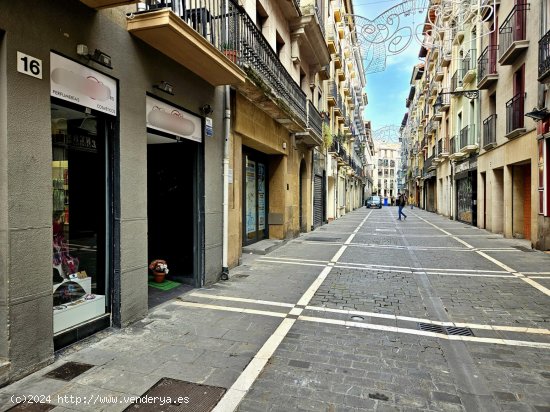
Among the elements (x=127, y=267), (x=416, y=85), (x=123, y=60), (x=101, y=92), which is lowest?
(x=127, y=267)

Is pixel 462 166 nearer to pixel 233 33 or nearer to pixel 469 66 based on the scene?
pixel 469 66

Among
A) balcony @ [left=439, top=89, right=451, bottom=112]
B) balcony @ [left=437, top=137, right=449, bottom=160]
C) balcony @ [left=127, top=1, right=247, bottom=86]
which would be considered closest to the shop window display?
balcony @ [left=127, top=1, right=247, bottom=86]

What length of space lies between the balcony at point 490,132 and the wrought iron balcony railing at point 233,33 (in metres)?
10.7

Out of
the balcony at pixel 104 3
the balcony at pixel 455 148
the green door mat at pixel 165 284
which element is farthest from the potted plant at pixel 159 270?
the balcony at pixel 455 148

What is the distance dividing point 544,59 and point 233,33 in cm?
946

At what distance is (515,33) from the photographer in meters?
12.8

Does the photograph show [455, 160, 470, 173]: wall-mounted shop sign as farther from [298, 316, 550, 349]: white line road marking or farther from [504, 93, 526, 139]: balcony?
[298, 316, 550, 349]: white line road marking

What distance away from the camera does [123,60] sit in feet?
15.0

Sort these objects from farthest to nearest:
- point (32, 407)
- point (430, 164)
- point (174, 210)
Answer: point (430, 164) < point (174, 210) < point (32, 407)

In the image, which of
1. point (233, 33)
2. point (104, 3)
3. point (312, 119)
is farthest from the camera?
point (312, 119)

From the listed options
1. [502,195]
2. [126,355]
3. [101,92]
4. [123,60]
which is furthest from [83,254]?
[502,195]

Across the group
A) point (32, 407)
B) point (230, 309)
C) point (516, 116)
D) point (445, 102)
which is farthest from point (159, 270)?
point (445, 102)

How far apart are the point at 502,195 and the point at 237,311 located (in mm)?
15592

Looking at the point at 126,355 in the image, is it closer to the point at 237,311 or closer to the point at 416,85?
the point at 237,311
